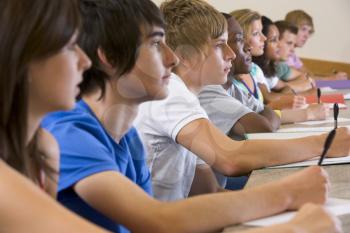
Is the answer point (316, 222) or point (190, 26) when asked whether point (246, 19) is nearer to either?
point (190, 26)

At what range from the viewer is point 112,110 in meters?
1.18

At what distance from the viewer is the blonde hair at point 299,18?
5148 mm

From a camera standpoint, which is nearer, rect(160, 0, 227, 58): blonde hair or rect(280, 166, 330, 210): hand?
rect(280, 166, 330, 210): hand

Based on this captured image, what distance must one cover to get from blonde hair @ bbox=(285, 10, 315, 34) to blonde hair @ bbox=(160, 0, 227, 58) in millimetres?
3449

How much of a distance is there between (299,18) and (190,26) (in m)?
3.54

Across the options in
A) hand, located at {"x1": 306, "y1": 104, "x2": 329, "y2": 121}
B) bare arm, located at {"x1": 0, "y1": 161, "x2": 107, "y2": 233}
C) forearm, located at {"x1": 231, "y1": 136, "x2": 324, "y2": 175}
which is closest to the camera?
bare arm, located at {"x1": 0, "y1": 161, "x2": 107, "y2": 233}

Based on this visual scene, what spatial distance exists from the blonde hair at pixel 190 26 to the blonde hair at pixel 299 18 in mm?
3449

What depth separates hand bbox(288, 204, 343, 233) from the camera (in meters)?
0.85

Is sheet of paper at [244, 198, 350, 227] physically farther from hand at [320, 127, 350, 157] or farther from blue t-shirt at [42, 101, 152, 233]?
hand at [320, 127, 350, 157]

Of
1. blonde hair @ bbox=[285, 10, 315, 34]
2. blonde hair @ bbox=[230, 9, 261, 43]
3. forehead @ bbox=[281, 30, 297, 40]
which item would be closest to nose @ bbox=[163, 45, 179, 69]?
blonde hair @ bbox=[230, 9, 261, 43]

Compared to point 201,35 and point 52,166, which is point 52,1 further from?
point 201,35

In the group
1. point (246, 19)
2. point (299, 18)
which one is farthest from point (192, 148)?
point (299, 18)

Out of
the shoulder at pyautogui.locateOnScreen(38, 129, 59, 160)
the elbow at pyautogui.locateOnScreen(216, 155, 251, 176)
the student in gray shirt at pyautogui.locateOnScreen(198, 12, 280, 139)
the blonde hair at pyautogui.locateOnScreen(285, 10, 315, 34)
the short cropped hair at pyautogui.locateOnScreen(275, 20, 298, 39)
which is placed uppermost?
the shoulder at pyautogui.locateOnScreen(38, 129, 59, 160)

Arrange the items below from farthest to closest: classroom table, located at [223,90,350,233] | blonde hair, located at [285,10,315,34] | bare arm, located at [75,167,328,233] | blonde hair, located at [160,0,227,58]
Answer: blonde hair, located at [285,10,315,34]
blonde hair, located at [160,0,227,58]
classroom table, located at [223,90,350,233]
bare arm, located at [75,167,328,233]
